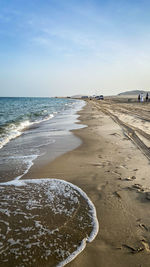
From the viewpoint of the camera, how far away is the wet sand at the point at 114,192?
209cm

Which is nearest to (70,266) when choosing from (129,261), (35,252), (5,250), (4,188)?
(35,252)

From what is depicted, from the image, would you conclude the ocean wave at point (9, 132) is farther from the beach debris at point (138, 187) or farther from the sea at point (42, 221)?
the beach debris at point (138, 187)

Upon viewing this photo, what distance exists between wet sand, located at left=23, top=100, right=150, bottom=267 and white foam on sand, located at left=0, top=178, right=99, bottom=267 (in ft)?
0.40

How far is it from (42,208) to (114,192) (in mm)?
1376

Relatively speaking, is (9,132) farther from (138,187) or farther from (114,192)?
(138,187)

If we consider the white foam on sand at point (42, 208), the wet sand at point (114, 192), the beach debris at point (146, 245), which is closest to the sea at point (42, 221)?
the white foam on sand at point (42, 208)

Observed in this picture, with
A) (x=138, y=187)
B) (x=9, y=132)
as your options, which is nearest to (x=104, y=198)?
(x=138, y=187)

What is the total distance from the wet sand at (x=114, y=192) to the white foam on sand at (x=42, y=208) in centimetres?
12

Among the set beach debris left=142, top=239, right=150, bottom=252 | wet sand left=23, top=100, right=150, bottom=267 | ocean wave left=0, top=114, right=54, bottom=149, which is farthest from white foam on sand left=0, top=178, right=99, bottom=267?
ocean wave left=0, top=114, right=54, bottom=149

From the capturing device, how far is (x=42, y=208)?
302cm

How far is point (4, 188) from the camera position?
148 inches

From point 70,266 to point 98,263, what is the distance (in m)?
0.31

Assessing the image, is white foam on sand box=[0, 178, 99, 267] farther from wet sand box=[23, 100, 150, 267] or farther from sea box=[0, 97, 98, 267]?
wet sand box=[23, 100, 150, 267]

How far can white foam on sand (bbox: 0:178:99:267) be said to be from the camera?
2170 mm
